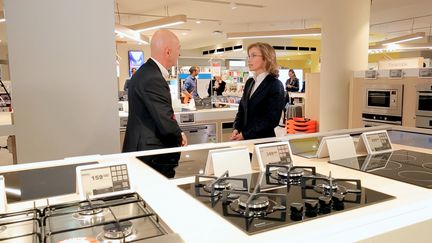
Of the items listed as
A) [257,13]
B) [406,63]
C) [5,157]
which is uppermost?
[257,13]

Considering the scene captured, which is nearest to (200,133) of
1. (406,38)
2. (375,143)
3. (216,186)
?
(375,143)

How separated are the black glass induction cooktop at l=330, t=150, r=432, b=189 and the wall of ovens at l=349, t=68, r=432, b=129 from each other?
92.9 inches

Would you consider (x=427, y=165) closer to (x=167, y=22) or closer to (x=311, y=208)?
(x=311, y=208)

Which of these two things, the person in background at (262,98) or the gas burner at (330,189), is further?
the person in background at (262,98)

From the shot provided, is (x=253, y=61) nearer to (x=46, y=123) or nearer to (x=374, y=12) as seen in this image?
(x=46, y=123)

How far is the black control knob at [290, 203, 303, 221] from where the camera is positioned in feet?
3.30

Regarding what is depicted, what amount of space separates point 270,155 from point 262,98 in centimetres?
123

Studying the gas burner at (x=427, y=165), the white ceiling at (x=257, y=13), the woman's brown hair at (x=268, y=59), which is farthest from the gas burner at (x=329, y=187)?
the white ceiling at (x=257, y=13)

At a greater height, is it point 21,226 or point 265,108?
point 265,108

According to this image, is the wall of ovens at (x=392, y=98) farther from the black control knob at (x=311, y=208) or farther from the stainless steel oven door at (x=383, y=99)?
the black control knob at (x=311, y=208)

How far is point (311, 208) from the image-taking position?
1.07 metres

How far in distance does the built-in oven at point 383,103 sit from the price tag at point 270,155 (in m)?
3.25

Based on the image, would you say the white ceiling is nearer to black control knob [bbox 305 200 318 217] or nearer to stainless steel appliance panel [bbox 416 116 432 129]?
stainless steel appliance panel [bbox 416 116 432 129]

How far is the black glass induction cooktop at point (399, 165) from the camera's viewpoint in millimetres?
1439
